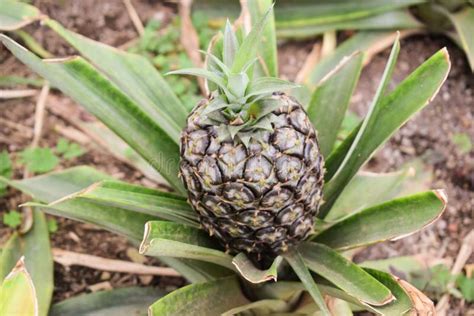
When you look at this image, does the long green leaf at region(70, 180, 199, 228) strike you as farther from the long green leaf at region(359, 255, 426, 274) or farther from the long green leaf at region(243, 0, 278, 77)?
the long green leaf at region(359, 255, 426, 274)

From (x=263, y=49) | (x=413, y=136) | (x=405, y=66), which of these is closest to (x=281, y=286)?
(x=263, y=49)

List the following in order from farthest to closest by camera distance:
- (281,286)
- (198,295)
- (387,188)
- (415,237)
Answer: (415,237)
(387,188)
(281,286)
(198,295)

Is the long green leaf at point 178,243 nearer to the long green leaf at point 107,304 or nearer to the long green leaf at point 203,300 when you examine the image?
the long green leaf at point 203,300

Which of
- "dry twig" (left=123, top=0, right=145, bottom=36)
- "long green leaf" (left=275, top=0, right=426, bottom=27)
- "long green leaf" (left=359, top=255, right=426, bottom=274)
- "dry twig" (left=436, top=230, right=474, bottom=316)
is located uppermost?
"dry twig" (left=123, top=0, right=145, bottom=36)

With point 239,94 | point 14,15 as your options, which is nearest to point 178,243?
point 239,94

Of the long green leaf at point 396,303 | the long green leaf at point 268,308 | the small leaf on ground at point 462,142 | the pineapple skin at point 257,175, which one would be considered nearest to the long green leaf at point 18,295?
the pineapple skin at point 257,175

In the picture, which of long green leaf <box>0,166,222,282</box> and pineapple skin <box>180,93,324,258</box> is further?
long green leaf <box>0,166,222,282</box>

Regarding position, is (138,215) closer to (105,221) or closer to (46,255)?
(105,221)

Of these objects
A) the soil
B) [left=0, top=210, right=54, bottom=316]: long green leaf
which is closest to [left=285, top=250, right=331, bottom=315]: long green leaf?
the soil
